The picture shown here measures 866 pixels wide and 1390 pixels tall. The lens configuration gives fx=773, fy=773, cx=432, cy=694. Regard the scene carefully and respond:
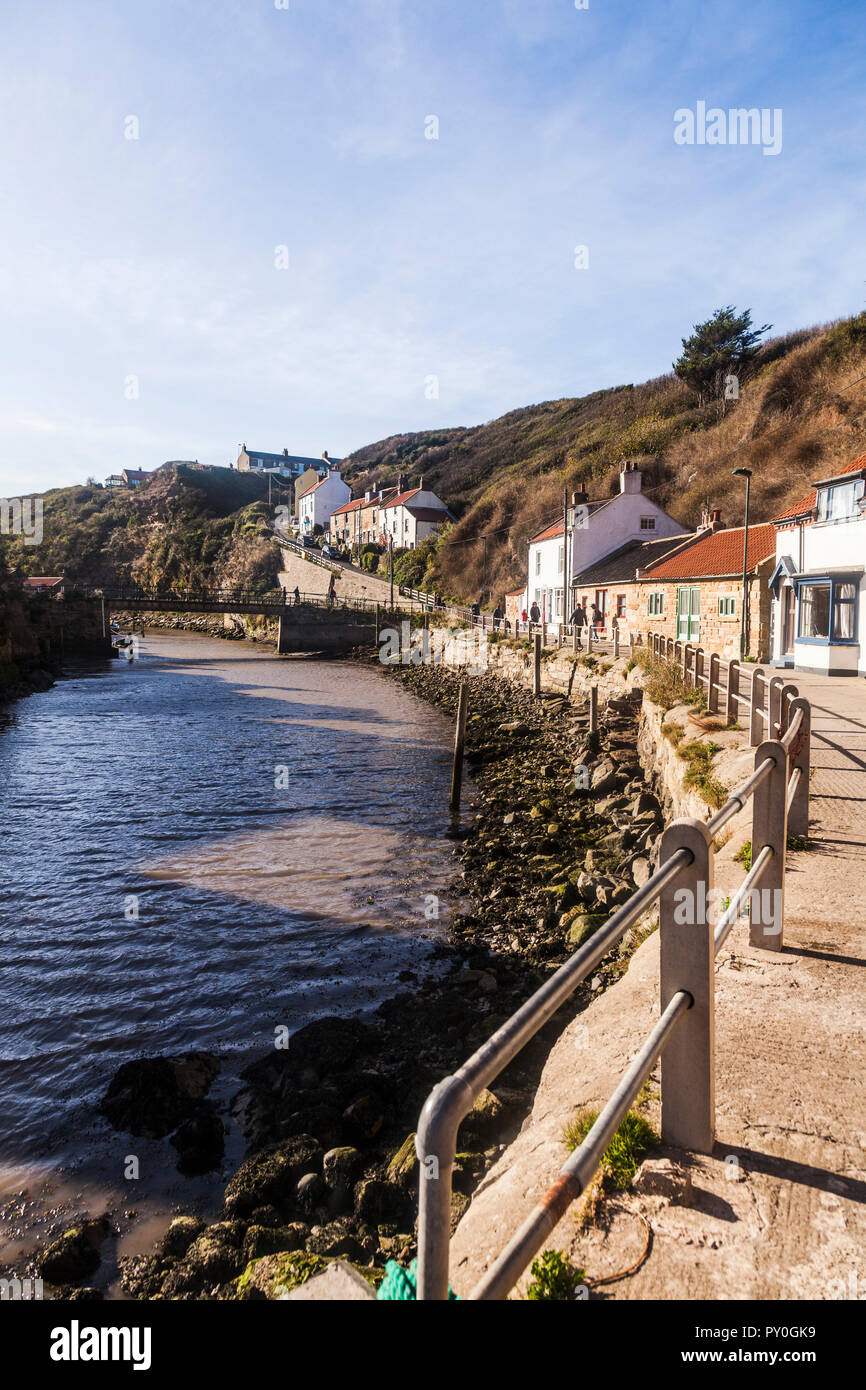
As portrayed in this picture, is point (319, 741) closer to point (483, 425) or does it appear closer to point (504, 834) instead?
point (504, 834)

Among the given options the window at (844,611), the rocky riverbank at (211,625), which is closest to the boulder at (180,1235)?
the window at (844,611)

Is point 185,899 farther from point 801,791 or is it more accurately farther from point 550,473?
point 550,473

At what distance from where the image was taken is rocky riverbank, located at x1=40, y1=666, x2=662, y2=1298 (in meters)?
5.67

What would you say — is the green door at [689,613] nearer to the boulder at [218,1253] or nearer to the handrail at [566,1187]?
the boulder at [218,1253]

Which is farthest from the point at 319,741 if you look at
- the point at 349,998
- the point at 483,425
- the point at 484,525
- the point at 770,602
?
the point at 483,425

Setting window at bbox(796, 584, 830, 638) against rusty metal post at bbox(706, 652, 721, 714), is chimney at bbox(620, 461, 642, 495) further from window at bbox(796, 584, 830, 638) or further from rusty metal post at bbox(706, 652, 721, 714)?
rusty metal post at bbox(706, 652, 721, 714)

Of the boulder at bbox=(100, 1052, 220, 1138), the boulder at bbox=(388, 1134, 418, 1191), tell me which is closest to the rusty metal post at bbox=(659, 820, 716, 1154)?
the boulder at bbox=(388, 1134, 418, 1191)

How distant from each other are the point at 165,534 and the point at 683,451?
99781 millimetres

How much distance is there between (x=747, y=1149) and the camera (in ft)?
10.6

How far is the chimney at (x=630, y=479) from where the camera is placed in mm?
45284

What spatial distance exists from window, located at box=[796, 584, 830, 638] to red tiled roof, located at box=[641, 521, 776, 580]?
439 centimetres

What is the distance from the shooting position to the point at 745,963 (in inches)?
194

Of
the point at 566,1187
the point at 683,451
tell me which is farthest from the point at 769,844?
the point at 683,451

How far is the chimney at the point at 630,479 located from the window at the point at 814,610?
2349 centimetres
